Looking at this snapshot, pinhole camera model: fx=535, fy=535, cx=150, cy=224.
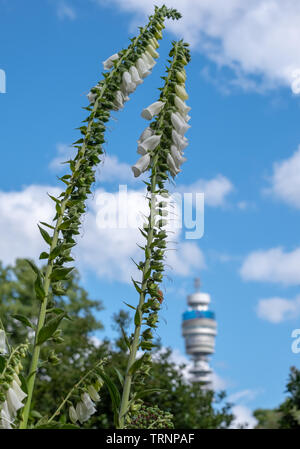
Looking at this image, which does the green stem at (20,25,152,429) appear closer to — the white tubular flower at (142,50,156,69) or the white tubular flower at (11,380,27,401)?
the white tubular flower at (11,380,27,401)

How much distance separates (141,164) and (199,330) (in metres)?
144

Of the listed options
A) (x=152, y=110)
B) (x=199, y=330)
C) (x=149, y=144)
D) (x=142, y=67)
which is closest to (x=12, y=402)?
(x=149, y=144)

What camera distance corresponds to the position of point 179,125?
11.1 ft

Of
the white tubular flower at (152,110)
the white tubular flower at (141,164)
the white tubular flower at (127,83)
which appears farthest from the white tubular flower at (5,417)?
the white tubular flower at (127,83)

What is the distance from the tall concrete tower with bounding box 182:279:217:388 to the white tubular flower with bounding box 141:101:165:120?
14285 cm

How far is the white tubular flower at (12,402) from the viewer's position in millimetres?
2412

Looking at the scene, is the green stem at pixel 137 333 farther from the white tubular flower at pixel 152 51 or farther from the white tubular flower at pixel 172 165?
the white tubular flower at pixel 152 51

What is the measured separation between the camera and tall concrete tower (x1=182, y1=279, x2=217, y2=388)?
143500mm

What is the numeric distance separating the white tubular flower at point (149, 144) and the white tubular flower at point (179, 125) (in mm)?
162

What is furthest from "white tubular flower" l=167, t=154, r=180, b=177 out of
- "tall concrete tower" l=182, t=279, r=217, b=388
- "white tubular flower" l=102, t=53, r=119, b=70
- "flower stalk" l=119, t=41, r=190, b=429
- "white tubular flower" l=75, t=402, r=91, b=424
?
"tall concrete tower" l=182, t=279, r=217, b=388

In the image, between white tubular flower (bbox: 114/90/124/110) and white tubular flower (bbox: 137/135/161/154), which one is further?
white tubular flower (bbox: 114/90/124/110)

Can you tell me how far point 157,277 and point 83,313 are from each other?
115 ft

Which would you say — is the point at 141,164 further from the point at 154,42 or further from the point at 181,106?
the point at 154,42
